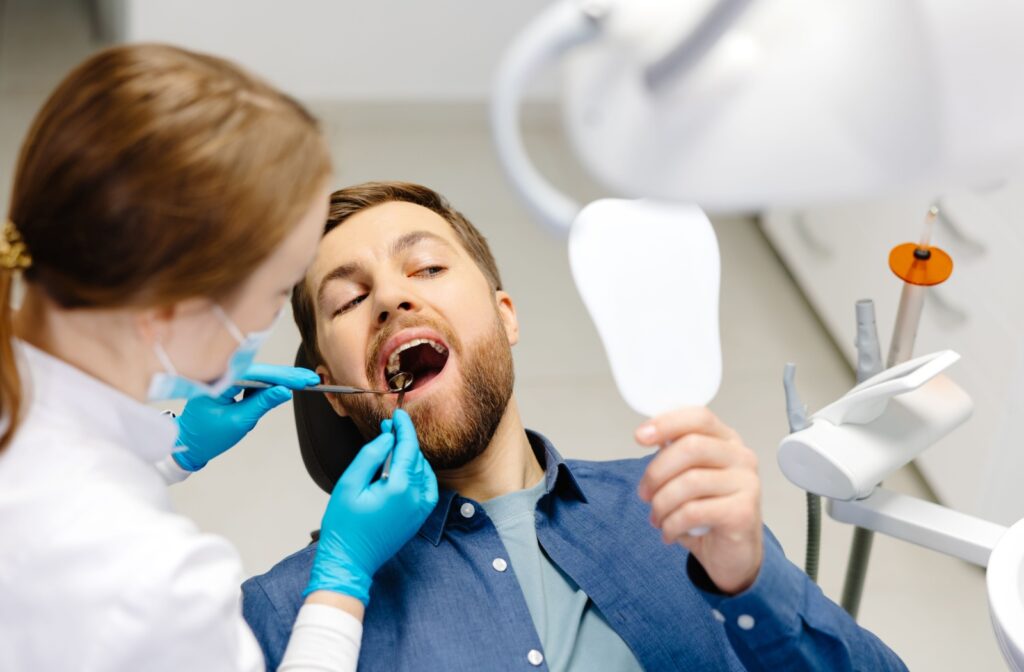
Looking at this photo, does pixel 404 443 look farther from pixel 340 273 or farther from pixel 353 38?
pixel 353 38

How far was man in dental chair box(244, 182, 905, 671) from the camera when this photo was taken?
4.17 feet

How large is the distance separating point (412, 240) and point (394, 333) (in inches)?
6.0

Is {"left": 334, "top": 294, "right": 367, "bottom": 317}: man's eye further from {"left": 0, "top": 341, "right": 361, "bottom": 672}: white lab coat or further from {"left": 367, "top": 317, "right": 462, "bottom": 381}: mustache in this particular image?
{"left": 0, "top": 341, "right": 361, "bottom": 672}: white lab coat

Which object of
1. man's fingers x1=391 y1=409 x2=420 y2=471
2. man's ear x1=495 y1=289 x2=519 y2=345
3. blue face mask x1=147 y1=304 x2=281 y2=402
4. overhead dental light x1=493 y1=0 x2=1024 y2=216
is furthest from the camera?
man's ear x1=495 y1=289 x2=519 y2=345

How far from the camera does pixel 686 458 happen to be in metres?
1.15

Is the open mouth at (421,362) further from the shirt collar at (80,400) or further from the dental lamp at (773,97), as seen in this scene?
the dental lamp at (773,97)

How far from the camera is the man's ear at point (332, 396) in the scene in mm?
1626

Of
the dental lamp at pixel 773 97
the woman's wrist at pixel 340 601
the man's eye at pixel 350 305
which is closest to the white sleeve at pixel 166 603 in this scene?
the woman's wrist at pixel 340 601

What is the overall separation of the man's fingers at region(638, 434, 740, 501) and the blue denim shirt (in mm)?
174

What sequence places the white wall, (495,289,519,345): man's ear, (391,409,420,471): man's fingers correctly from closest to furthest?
(391,409,420,471): man's fingers < (495,289,519,345): man's ear < the white wall

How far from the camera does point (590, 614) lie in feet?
4.72

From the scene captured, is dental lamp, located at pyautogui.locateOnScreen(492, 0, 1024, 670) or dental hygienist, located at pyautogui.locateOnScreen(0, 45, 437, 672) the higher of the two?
dental lamp, located at pyautogui.locateOnScreen(492, 0, 1024, 670)

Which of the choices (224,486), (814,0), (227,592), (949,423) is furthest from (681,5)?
(224,486)

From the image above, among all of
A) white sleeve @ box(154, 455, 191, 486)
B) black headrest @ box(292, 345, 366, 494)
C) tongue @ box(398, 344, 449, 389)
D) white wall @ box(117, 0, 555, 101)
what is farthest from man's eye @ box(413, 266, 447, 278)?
white wall @ box(117, 0, 555, 101)
